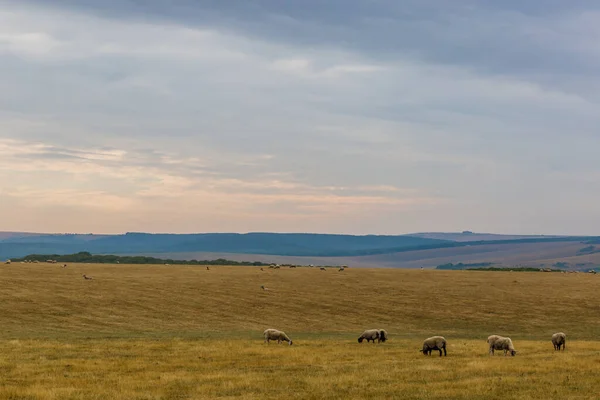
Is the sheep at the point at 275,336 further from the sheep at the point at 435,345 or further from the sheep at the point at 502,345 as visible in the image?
the sheep at the point at 502,345

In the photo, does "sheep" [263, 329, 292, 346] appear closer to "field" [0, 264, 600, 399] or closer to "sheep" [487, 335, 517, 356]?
"field" [0, 264, 600, 399]

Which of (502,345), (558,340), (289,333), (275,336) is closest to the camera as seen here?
(502,345)

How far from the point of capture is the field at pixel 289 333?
25203mm

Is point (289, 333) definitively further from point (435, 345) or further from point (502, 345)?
point (502, 345)

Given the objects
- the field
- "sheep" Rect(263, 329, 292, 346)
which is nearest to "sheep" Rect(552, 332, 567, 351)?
the field

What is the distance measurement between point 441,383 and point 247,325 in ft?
104

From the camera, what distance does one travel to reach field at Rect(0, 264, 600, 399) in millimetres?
25203

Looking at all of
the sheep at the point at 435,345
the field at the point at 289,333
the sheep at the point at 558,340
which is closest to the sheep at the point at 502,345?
the field at the point at 289,333

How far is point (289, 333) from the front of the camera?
168 ft

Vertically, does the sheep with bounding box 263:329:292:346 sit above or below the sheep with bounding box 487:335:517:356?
below

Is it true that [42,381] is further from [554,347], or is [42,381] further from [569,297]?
[569,297]

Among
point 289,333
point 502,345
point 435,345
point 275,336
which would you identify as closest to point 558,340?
point 502,345

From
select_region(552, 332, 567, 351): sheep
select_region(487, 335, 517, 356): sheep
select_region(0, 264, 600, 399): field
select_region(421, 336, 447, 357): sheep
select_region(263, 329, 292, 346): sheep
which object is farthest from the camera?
select_region(263, 329, 292, 346): sheep

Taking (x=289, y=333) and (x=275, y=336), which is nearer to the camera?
(x=275, y=336)
